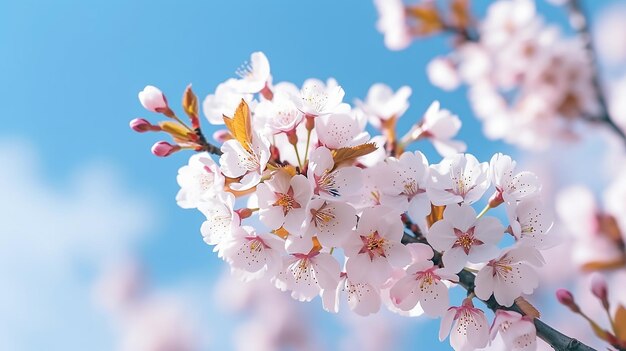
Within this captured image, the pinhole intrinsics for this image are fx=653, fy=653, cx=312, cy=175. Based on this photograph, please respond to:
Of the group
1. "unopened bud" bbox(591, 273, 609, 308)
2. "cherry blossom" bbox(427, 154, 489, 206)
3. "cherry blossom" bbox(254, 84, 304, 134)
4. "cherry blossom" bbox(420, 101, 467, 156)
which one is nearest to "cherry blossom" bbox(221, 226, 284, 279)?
"cherry blossom" bbox(254, 84, 304, 134)


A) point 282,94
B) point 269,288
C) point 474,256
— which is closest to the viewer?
point 474,256

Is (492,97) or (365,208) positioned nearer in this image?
(365,208)

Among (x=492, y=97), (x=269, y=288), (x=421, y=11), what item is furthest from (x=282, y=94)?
(x=269, y=288)

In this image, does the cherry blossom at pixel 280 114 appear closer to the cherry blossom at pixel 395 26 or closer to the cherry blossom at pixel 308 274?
the cherry blossom at pixel 308 274

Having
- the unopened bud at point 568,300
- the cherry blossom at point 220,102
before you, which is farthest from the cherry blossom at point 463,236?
the cherry blossom at point 220,102

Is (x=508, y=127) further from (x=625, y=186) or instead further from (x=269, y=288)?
(x=269, y=288)

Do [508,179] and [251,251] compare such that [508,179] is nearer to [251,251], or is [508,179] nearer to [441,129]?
[441,129]

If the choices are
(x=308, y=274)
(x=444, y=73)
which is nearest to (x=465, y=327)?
(x=308, y=274)

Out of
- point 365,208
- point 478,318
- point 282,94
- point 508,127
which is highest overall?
point 282,94
